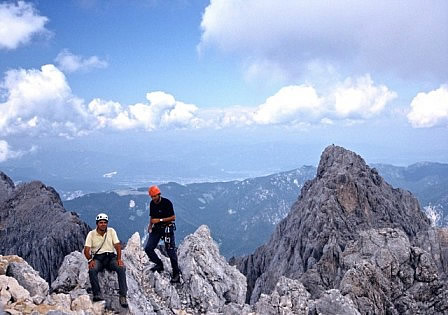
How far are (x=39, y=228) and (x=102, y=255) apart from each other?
9077cm

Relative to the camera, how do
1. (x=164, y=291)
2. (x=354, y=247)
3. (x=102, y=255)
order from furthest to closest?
(x=354, y=247), (x=164, y=291), (x=102, y=255)

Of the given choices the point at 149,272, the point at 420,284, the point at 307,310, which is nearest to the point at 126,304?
the point at 149,272

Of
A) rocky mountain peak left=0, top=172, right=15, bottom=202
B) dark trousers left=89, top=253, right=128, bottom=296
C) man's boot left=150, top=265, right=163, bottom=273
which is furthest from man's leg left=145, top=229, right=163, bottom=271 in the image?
rocky mountain peak left=0, top=172, right=15, bottom=202

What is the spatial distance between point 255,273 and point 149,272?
78.8 metres

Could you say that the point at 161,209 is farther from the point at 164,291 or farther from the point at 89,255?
the point at 164,291

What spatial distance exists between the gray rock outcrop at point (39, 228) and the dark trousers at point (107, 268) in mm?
75309

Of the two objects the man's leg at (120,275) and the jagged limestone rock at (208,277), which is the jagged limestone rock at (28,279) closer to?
the man's leg at (120,275)

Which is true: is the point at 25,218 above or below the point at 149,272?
below

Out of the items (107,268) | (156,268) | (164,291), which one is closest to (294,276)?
(156,268)

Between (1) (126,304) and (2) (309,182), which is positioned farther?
(2) (309,182)

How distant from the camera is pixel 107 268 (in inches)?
826

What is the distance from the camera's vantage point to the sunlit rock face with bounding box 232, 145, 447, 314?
38.5 meters

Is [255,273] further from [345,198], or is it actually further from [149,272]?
[149,272]

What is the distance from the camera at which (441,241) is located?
76.8 metres
